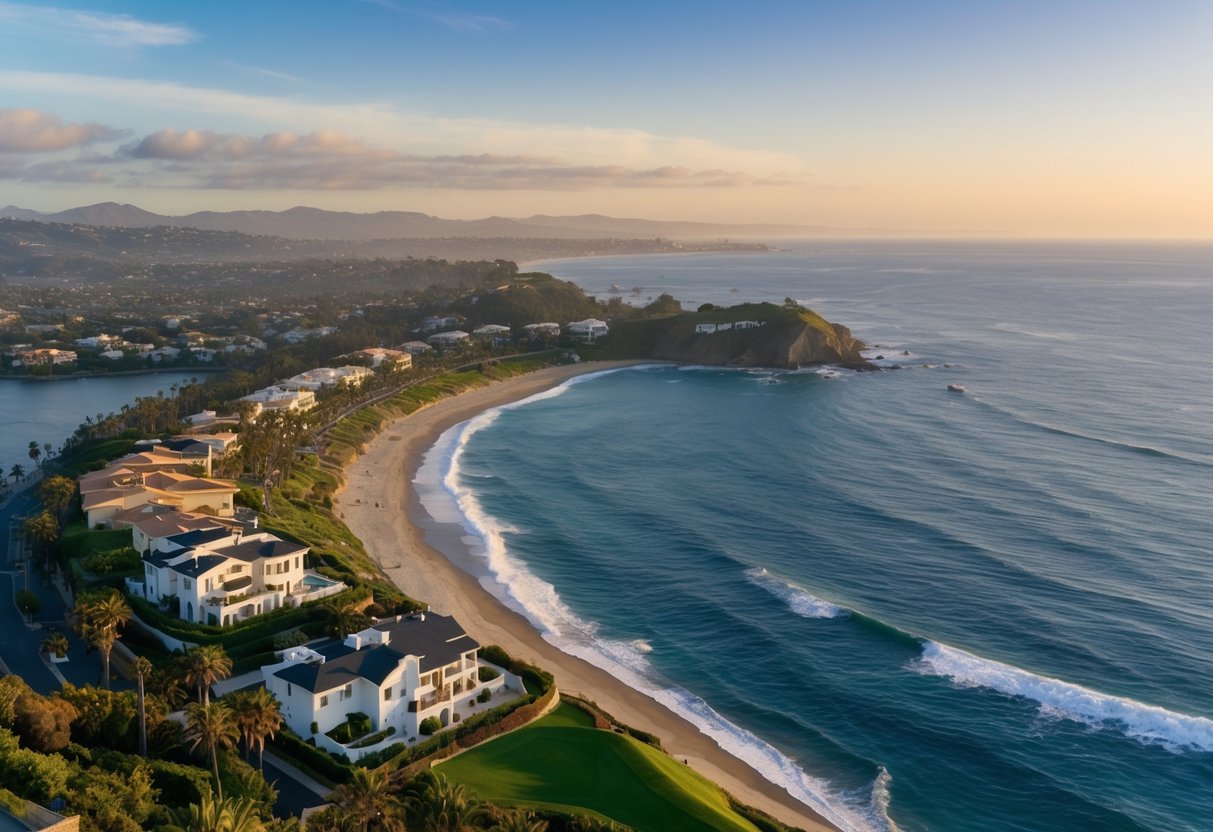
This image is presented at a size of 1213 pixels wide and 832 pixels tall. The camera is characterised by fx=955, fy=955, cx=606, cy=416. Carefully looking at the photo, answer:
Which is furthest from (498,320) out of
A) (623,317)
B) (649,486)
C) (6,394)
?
(649,486)

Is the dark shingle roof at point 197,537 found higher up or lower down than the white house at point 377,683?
higher up

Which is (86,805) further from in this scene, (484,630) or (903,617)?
(903,617)

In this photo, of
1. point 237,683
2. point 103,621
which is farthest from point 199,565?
point 237,683

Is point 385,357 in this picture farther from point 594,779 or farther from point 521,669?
point 594,779

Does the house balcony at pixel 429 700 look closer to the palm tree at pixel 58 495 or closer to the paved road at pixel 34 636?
the paved road at pixel 34 636

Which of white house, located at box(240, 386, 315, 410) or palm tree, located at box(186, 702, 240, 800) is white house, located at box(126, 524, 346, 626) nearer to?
palm tree, located at box(186, 702, 240, 800)

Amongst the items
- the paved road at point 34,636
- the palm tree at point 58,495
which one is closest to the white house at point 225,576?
the paved road at point 34,636
